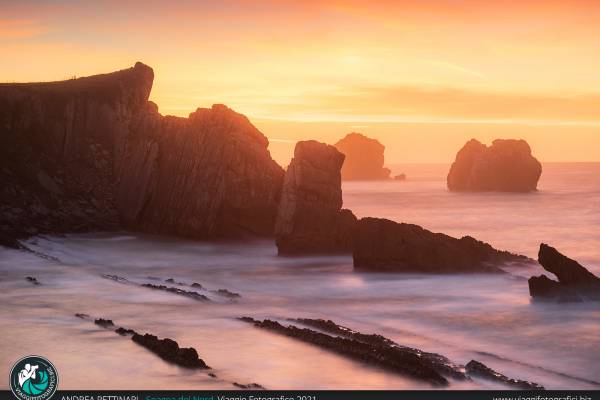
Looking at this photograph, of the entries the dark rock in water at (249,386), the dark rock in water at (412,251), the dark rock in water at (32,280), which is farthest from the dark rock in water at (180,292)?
the dark rock in water at (249,386)

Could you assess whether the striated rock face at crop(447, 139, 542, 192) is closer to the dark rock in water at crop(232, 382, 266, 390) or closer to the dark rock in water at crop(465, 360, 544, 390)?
the dark rock in water at crop(465, 360, 544, 390)

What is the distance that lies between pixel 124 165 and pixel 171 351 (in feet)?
148

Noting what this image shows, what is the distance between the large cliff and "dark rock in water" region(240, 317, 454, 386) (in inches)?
1205

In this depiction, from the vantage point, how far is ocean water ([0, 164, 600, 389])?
20.5m

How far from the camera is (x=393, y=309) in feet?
107

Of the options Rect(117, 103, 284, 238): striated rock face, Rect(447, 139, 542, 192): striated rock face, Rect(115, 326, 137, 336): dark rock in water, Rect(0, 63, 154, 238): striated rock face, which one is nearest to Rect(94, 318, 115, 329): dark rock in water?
Rect(115, 326, 137, 336): dark rock in water

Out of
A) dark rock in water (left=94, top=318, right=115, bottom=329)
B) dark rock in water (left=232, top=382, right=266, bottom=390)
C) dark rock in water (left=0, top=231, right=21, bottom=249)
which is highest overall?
dark rock in water (left=0, top=231, right=21, bottom=249)

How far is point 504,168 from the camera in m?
156

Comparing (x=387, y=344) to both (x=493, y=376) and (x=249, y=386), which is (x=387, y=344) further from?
(x=249, y=386)

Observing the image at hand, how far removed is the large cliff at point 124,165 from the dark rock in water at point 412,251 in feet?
52.2

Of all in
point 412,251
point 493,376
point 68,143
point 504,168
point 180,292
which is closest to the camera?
point 493,376

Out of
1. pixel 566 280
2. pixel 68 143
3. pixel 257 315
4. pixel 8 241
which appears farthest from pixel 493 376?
pixel 68 143

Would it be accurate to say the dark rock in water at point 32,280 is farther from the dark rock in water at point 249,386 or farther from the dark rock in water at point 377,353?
the dark rock in water at point 249,386

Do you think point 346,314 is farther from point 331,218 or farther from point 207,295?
point 331,218
